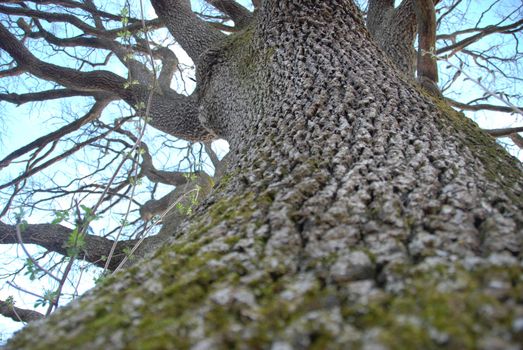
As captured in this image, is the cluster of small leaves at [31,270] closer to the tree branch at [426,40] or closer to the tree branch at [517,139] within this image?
the tree branch at [426,40]

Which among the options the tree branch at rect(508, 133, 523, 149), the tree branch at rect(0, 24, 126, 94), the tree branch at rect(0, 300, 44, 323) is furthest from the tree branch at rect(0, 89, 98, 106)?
the tree branch at rect(508, 133, 523, 149)

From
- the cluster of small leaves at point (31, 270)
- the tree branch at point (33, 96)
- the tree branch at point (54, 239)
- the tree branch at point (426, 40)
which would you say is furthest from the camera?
the tree branch at point (33, 96)

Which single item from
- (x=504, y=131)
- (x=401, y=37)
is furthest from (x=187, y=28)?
(x=504, y=131)

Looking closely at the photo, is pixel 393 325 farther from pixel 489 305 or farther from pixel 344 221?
pixel 344 221

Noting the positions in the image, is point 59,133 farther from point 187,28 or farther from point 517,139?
point 517,139

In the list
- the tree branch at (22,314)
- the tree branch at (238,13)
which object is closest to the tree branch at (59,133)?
the tree branch at (22,314)

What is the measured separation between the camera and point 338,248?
77 centimetres

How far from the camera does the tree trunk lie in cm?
54

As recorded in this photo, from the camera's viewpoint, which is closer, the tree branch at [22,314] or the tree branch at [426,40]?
the tree branch at [426,40]

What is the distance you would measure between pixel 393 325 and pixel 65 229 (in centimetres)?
382

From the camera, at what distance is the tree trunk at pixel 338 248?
54cm

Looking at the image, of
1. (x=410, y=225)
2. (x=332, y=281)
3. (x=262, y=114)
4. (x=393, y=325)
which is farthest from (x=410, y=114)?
(x=393, y=325)

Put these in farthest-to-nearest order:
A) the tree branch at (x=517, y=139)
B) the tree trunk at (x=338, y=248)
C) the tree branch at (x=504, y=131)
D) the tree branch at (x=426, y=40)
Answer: the tree branch at (x=517, y=139) < the tree branch at (x=504, y=131) < the tree branch at (x=426, y=40) < the tree trunk at (x=338, y=248)

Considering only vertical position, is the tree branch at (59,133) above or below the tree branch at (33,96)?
below
